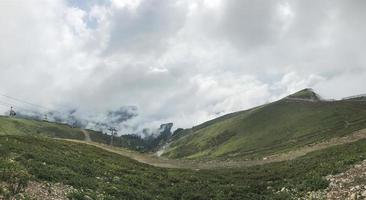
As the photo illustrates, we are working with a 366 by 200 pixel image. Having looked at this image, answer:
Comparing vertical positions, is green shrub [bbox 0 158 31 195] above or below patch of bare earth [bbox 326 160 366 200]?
above

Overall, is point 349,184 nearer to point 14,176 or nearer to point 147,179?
point 147,179

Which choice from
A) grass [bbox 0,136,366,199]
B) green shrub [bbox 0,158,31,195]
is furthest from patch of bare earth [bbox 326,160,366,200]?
green shrub [bbox 0,158,31,195]

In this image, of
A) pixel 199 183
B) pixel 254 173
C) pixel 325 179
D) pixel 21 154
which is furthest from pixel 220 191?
pixel 21 154

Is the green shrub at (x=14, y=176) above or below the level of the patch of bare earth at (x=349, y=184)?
above

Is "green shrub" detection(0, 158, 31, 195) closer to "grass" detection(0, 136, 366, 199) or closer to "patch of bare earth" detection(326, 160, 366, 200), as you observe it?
"grass" detection(0, 136, 366, 199)

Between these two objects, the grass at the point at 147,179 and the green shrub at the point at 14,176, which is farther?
the grass at the point at 147,179

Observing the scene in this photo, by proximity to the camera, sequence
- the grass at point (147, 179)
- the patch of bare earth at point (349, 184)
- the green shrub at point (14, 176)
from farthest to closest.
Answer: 1. the grass at point (147, 179)
2. the patch of bare earth at point (349, 184)
3. the green shrub at point (14, 176)

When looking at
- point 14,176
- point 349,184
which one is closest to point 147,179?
point 14,176

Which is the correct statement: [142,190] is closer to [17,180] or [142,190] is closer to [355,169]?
[17,180]

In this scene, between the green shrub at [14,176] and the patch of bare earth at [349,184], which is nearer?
the green shrub at [14,176]

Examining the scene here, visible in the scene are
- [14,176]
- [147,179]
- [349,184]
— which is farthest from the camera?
[147,179]

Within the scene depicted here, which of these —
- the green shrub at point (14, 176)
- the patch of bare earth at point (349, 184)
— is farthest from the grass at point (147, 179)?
the patch of bare earth at point (349, 184)

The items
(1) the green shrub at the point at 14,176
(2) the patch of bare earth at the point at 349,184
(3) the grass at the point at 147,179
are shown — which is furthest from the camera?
(3) the grass at the point at 147,179

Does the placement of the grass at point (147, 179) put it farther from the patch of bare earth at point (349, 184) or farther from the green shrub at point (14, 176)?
the patch of bare earth at point (349, 184)
